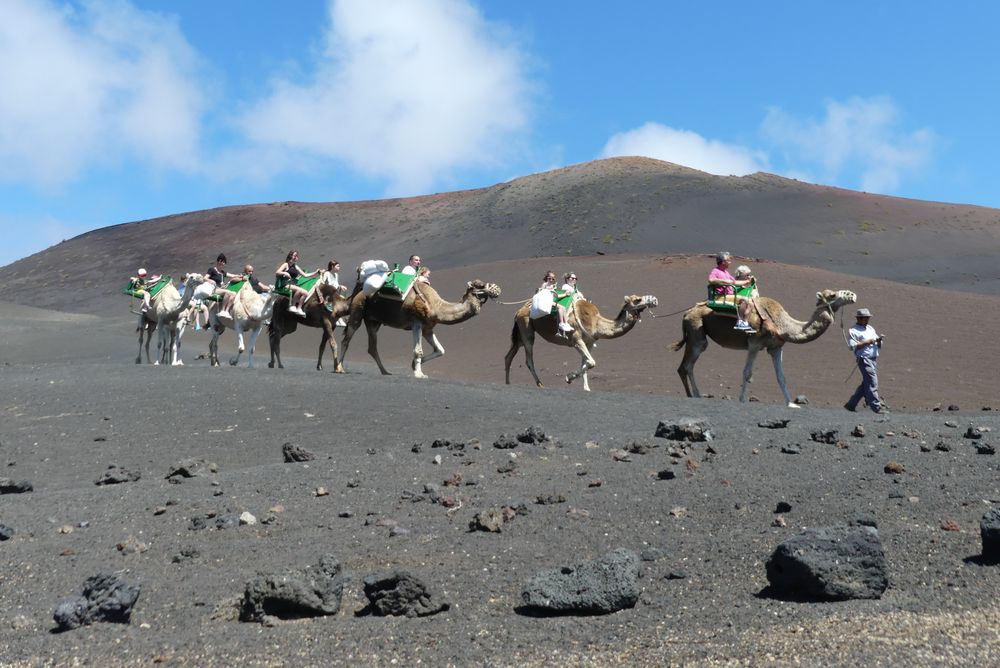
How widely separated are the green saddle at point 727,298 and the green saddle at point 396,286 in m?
5.22

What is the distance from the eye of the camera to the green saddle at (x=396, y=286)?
20.7 metres

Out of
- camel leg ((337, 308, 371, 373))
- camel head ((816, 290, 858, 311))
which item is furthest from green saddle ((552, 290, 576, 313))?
camel head ((816, 290, 858, 311))

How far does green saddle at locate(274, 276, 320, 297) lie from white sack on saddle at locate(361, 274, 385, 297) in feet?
7.05

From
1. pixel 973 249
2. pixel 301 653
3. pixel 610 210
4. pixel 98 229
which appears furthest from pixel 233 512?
pixel 98 229

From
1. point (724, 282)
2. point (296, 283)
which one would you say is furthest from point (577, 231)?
point (724, 282)

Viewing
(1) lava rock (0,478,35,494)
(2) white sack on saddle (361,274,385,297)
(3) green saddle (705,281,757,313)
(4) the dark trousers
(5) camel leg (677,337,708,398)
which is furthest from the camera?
(2) white sack on saddle (361,274,385,297)

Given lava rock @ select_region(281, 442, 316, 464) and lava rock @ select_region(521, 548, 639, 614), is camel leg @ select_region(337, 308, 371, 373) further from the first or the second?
lava rock @ select_region(521, 548, 639, 614)

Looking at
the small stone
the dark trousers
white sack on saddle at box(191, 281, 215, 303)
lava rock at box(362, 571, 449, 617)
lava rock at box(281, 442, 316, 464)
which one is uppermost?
white sack on saddle at box(191, 281, 215, 303)

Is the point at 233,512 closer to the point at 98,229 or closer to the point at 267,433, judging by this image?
the point at 267,433

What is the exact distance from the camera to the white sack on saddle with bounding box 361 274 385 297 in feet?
67.7

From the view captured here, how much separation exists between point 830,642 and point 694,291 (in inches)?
1371

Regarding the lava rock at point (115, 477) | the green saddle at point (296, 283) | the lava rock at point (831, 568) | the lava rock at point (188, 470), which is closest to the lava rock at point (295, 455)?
the lava rock at point (188, 470)

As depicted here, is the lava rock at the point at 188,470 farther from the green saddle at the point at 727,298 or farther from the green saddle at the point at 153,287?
the green saddle at the point at 153,287

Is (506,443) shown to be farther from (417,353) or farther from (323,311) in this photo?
(323,311)
